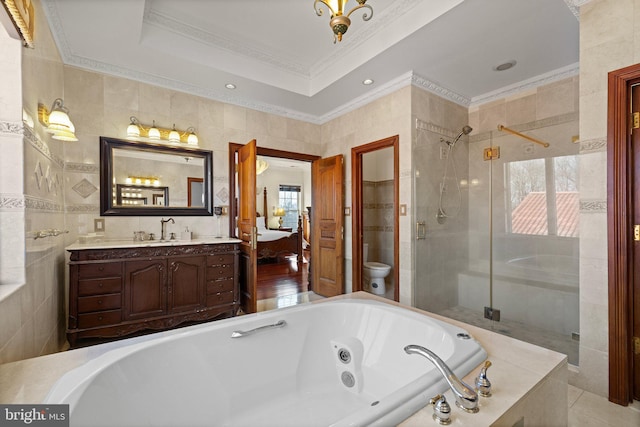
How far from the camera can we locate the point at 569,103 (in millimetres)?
2779

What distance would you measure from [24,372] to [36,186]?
1.18 meters

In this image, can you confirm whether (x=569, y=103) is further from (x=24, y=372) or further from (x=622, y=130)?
(x=24, y=372)

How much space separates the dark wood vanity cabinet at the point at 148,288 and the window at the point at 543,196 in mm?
3142

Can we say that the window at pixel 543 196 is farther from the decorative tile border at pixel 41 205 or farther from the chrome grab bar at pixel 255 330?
the decorative tile border at pixel 41 205

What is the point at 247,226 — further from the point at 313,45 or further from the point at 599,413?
the point at 599,413

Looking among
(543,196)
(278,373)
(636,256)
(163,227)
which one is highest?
(543,196)

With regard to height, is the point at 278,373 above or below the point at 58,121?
below

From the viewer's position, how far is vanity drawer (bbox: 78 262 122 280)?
7.52ft

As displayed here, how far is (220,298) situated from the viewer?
2.95m

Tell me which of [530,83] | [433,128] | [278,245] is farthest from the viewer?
[278,245]

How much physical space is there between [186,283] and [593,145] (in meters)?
3.42

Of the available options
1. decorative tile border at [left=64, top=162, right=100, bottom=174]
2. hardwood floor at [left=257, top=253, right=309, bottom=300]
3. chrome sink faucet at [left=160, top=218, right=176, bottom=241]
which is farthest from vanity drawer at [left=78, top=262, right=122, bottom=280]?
hardwood floor at [left=257, top=253, right=309, bottom=300]

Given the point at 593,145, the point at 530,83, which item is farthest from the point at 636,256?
the point at 530,83

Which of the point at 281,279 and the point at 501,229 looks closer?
the point at 501,229
